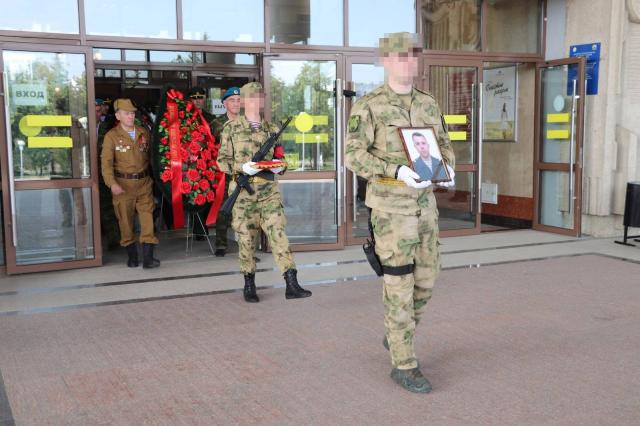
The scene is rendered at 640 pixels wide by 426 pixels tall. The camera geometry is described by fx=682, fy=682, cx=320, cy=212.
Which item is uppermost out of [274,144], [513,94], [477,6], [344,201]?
[477,6]

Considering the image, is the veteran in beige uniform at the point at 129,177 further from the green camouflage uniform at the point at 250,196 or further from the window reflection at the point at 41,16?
the green camouflage uniform at the point at 250,196

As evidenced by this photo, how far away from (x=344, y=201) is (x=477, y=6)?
10.2 feet

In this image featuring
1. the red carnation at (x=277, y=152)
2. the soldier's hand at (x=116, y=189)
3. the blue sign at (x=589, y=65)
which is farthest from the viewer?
the blue sign at (x=589, y=65)

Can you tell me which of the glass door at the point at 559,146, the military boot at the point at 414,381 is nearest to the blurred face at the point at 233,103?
the military boot at the point at 414,381

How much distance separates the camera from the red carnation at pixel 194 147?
7.15 metres

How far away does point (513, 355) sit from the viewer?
4.02 meters

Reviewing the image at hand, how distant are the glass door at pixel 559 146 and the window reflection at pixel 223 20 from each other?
12.3 ft

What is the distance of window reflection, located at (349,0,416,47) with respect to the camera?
7.71 meters

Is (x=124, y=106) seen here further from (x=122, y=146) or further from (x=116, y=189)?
(x=116, y=189)

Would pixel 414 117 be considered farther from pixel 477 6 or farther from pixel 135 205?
pixel 477 6

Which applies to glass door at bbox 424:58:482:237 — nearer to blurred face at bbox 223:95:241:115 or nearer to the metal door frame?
the metal door frame

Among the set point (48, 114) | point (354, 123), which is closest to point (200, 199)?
point (48, 114)

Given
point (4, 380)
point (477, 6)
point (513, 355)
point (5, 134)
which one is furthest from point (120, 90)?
point (513, 355)

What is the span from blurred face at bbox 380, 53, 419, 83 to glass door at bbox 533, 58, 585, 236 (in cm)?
536
